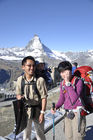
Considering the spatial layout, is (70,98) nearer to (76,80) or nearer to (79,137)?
(76,80)

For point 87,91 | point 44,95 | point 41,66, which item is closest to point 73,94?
point 87,91

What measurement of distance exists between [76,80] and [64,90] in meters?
0.36

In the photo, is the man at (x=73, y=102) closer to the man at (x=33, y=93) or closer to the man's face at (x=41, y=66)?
the man at (x=33, y=93)

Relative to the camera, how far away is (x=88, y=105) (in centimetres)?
285

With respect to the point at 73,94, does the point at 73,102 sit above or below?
below

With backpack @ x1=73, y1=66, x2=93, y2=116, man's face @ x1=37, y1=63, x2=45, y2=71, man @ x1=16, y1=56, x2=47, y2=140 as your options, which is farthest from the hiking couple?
man's face @ x1=37, y1=63, x2=45, y2=71

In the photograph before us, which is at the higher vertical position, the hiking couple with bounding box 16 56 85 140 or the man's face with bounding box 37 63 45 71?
the man's face with bounding box 37 63 45 71

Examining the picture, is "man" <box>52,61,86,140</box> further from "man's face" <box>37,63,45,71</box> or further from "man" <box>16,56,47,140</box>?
"man's face" <box>37,63,45,71</box>

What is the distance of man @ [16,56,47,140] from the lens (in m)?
2.93

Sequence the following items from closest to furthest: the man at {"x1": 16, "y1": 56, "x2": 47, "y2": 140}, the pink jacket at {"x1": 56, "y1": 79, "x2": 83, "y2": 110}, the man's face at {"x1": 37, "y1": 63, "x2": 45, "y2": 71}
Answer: the pink jacket at {"x1": 56, "y1": 79, "x2": 83, "y2": 110} → the man at {"x1": 16, "y1": 56, "x2": 47, "y2": 140} → the man's face at {"x1": 37, "y1": 63, "x2": 45, "y2": 71}

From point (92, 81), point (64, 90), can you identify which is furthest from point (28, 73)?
point (92, 81)

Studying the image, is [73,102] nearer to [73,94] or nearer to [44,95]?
[73,94]

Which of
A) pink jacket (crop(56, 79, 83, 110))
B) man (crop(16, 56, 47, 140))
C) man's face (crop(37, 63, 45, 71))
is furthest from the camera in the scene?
man's face (crop(37, 63, 45, 71))

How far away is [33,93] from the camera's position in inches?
117
